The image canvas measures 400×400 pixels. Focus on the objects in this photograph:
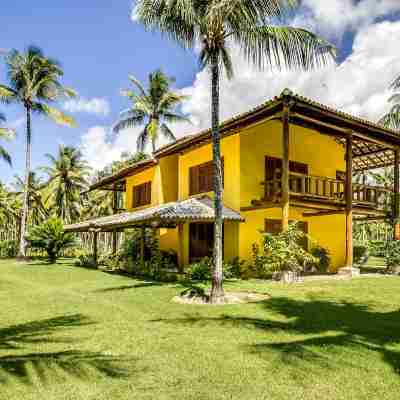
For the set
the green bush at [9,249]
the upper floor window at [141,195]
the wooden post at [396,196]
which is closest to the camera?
the wooden post at [396,196]

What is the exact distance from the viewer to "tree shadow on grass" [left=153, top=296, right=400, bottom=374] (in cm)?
533

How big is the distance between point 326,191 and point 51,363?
15.5 metres

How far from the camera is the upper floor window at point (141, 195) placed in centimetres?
2262

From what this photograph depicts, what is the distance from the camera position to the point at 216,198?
383 inches

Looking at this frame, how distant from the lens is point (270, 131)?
17.1m

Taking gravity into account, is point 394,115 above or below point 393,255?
above

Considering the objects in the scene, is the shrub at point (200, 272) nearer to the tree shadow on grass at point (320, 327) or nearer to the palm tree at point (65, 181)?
the tree shadow on grass at point (320, 327)

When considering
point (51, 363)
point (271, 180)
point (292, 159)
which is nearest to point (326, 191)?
point (292, 159)

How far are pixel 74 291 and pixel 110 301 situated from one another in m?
2.72

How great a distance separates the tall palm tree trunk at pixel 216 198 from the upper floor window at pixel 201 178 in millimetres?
7814

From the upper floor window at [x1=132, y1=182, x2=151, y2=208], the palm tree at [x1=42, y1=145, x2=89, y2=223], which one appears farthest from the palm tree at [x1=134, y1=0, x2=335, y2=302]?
the palm tree at [x1=42, y1=145, x2=89, y2=223]

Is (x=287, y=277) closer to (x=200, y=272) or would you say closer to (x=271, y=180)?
(x=200, y=272)

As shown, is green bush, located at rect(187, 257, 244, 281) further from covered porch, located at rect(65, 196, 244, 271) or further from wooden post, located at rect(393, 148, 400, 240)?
wooden post, located at rect(393, 148, 400, 240)

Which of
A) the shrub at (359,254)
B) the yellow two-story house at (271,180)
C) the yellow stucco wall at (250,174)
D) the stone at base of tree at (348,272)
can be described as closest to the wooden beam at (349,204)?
the yellow two-story house at (271,180)
